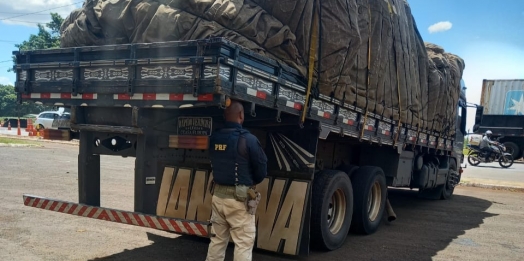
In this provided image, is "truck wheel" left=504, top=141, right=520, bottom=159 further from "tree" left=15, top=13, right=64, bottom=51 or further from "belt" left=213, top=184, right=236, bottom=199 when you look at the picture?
"tree" left=15, top=13, right=64, bottom=51

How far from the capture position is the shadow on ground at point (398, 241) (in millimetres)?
5281

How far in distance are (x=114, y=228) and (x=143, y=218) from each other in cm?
212

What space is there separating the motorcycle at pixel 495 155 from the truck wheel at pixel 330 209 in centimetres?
1699

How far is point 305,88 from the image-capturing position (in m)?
4.93

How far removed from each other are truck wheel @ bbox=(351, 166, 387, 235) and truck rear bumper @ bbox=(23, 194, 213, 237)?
2930mm

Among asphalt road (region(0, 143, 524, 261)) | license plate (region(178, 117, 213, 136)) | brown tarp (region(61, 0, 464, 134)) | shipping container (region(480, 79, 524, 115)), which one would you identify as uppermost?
→ shipping container (region(480, 79, 524, 115))

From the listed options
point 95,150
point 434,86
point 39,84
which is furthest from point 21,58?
point 434,86

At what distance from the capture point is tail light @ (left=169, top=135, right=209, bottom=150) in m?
4.37

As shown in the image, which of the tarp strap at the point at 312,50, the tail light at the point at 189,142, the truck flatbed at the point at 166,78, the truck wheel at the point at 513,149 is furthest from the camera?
the truck wheel at the point at 513,149

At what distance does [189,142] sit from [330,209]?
2372 mm

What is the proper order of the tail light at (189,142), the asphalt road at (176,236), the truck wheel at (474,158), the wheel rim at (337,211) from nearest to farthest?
the tail light at (189,142) < the asphalt road at (176,236) < the wheel rim at (337,211) < the truck wheel at (474,158)

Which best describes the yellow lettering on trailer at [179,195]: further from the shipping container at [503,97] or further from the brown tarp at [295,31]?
the shipping container at [503,97]

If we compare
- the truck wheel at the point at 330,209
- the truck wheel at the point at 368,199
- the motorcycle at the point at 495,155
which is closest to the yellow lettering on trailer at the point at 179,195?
the truck wheel at the point at 330,209

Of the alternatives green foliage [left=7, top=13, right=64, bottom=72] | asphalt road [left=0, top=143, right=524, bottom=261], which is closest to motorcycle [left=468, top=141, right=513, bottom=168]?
asphalt road [left=0, top=143, right=524, bottom=261]
